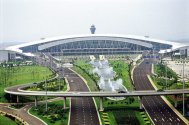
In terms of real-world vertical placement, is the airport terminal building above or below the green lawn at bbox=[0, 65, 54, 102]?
above

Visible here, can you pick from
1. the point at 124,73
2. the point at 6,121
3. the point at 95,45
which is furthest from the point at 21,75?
the point at 95,45

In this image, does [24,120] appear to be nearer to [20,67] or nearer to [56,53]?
[20,67]

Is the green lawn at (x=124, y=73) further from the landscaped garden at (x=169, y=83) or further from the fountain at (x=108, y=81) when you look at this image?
the landscaped garden at (x=169, y=83)

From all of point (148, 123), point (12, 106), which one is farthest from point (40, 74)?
point (148, 123)

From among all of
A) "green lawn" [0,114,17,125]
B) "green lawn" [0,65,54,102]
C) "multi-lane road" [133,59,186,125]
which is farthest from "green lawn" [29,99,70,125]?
"multi-lane road" [133,59,186,125]

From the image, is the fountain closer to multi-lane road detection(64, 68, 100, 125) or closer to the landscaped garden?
multi-lane road detection(64, 68, 100, 125)
